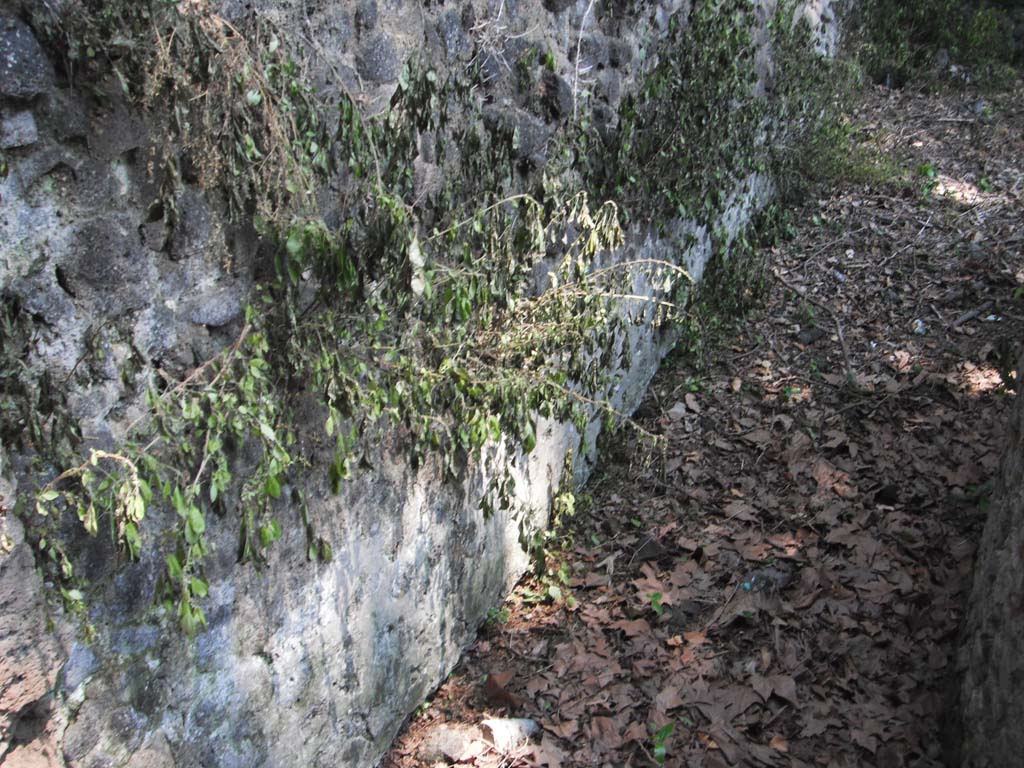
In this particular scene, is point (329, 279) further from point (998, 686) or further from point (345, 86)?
point (998, 686)

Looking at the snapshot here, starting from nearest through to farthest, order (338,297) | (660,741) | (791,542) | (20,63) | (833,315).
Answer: (20,63) → (338,297) → (660,741) → (791,542) → (833,315)

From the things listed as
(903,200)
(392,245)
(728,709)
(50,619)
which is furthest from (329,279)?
(903,200)

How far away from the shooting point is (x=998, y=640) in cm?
267

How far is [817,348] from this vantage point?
5289mm

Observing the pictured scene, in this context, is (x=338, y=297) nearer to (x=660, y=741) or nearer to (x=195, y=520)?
(x=195, y=520)

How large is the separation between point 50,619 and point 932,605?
307cm

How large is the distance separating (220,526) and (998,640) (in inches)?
91.7

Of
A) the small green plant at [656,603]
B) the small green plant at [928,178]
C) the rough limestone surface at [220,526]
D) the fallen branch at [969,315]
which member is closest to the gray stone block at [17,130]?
the rough limestone surface at [220,526]

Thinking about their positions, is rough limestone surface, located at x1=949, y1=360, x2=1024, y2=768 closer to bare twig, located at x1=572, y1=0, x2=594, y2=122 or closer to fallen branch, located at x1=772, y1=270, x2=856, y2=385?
fallen branch, located at x1=772, y1=270, x2=856, y2=385

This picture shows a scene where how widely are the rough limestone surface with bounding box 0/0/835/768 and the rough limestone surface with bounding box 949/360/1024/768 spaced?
1820 mm

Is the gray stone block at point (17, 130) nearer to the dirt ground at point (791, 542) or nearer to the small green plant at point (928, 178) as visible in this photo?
the dirt ground at point (791, 542)

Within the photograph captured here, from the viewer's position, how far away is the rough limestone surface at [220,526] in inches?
71.6

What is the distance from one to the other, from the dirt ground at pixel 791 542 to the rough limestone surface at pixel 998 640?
265mm

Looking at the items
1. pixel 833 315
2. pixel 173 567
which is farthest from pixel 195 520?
pixel 833 315
